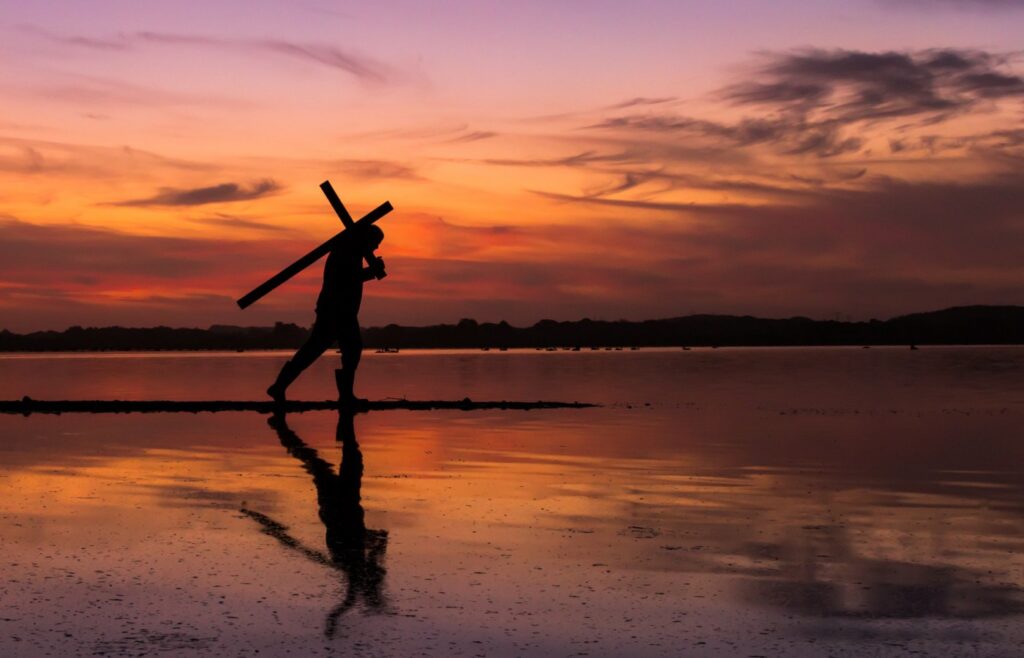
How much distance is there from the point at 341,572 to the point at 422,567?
2.16 feet

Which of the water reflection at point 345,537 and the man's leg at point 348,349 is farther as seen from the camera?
the man's leg at point 348,349

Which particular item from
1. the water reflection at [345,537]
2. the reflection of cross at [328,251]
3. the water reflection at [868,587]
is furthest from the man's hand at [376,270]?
the water reflection at [868,587]

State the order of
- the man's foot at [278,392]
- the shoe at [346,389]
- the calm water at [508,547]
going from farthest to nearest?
1. the man's foot at [278,392]
2. the shoe at [346,389]
3. the calm water at [508,547]

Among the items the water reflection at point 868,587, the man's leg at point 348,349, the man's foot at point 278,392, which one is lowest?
the water reflection at point 868,587

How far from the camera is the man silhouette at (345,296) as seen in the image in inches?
991

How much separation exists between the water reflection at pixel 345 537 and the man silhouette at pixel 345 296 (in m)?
7.30

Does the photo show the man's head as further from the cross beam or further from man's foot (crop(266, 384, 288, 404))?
man's foot (crop(266, 384, 288, 404))

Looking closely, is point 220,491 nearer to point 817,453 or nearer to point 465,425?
point 817,453

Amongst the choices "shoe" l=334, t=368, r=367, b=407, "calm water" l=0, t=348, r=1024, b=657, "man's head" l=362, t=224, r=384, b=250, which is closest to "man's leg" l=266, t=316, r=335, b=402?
"shoe" l=334, t=368, r=367, b=407

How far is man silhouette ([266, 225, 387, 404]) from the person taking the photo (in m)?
25.2

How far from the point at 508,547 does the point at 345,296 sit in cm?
1570

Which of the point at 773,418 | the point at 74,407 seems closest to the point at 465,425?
the point at 773,418

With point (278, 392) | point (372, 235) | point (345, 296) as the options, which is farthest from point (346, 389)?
point (372, 235)

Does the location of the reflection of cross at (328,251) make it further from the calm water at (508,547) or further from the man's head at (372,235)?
the calm water at (508,547)
